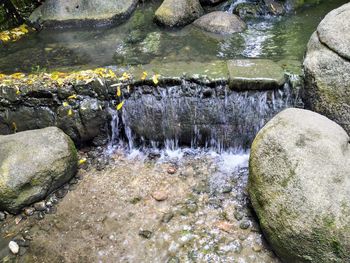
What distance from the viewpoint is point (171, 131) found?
198 inches

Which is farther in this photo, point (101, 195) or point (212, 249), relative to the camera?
point (101, 195)

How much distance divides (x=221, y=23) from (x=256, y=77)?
2453 mm

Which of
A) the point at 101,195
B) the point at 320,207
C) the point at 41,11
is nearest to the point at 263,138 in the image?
the point at 320,207

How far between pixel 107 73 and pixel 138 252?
2.62 meters

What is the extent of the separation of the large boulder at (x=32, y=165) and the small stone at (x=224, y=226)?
2.17 m

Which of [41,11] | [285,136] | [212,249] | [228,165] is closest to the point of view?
[285,136]

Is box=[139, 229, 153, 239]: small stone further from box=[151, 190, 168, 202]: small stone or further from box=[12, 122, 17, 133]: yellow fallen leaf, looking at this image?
box=[12, 122, 17, 133]: yellow fallen leaf

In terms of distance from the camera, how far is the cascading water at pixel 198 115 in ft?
15.3

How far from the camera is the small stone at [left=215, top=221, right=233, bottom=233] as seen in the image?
390 cm

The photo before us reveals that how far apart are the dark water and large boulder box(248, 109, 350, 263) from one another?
2.08 m

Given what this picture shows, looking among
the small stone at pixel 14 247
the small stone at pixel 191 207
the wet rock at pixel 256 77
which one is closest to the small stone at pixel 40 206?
the small stone at pixel 14 247

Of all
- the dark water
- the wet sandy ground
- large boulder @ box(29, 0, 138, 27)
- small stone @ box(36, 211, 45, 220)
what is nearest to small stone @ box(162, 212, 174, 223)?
the wet sandy ground

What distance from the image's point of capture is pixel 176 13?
6707 millimetres

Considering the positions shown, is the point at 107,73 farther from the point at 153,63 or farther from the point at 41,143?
the point at 41,143
